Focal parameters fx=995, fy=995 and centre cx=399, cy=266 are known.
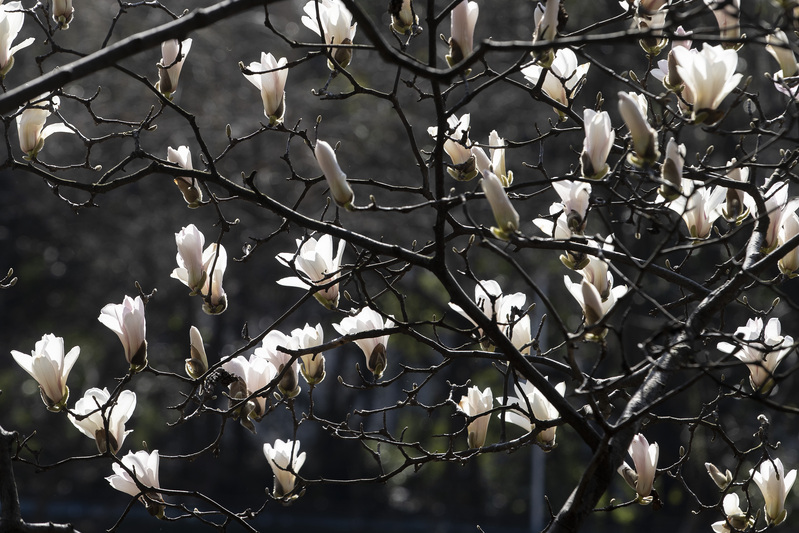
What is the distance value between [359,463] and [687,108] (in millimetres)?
11346

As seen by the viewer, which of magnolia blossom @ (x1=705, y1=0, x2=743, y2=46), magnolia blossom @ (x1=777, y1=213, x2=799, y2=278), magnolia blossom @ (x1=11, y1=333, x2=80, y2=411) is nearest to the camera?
magnolia blossom @ (x1=705, y1=0, x2=743, y2=46)

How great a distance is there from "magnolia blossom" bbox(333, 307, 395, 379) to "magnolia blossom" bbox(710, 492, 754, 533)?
0.78 meters

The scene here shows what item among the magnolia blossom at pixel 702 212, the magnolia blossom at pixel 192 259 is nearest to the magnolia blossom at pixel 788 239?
the magnolia blossom at pixel 702 212

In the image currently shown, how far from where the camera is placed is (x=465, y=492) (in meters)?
13.1

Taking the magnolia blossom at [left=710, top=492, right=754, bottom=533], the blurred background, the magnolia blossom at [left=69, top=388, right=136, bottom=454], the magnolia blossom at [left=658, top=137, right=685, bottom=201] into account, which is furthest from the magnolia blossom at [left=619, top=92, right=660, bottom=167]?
the blurred background

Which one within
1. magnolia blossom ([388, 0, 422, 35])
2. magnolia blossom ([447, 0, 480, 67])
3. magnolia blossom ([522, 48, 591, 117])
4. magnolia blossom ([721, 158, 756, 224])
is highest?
magnolia blossom ([388, 0, 422, 35])

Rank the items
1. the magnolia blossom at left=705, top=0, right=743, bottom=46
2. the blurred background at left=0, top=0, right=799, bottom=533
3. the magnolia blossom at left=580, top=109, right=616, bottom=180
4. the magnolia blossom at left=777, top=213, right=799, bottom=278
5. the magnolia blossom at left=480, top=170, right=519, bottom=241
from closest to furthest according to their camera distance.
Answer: the magnolia blossom at left=705, top=0, right=743, bottom=46 → the magnolia blossom at left=480, top=170, right=519, bottom=241 → the magnolia blossom at left=580, top=109, right=616, bottom=180 → the magnolia blossom at left=777, top=213, right=799, bottom=278 → the blurred background at left=0, top=0, right=799, bottom=533

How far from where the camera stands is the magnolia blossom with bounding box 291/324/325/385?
209 centimetres

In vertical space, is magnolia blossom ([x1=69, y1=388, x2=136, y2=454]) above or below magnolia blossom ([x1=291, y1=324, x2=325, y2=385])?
below

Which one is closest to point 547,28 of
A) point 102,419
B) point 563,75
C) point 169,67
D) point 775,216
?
point 563,75

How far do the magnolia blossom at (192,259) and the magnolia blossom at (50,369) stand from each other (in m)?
0.26

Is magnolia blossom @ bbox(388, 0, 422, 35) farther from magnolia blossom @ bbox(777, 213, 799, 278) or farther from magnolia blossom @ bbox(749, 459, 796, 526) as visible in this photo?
magnolia blossom @ bbox(749, 459, 796, 526)

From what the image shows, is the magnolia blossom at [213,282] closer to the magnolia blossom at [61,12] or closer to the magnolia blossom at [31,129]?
the magnolia blossom at [31,129]

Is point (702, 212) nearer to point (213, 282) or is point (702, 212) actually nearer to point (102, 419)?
point (213, 282)
